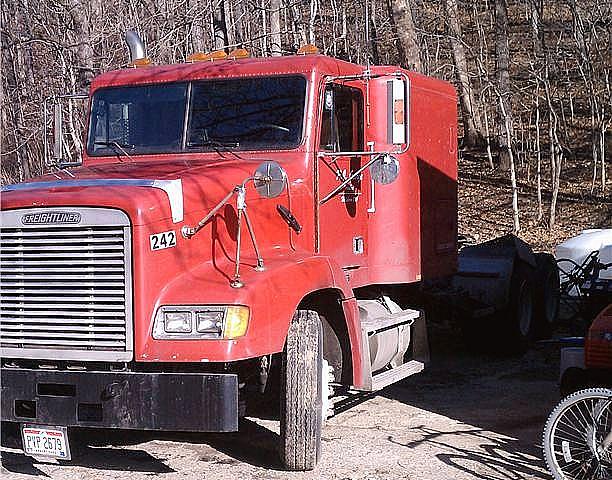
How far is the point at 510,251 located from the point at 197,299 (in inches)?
258

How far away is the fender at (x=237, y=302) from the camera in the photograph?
5.38 m

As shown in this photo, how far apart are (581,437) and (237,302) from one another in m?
2.20

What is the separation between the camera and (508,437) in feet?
23.2

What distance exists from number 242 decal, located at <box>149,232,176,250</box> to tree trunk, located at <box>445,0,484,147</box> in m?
19.7

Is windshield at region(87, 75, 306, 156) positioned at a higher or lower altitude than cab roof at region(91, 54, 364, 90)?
lower

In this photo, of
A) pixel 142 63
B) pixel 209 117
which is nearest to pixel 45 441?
pixel 209 117

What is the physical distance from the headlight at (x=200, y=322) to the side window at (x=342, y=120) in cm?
214

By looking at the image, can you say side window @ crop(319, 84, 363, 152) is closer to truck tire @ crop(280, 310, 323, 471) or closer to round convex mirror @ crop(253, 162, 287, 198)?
round convex mirror @ crop(253, 162, 287, 198)

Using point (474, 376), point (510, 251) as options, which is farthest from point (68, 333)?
point (510, 251)

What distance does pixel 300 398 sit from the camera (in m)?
5.95

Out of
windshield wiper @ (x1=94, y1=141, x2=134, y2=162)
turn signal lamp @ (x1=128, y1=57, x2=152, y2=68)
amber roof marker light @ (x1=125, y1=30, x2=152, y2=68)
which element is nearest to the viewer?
windshield wiper @ (x1=94, y1=141, x2=134, y2=162)

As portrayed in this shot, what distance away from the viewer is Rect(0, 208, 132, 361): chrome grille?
5.51 metres

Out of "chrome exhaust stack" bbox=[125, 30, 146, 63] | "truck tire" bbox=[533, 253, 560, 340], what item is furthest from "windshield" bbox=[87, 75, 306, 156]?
"truck tire" bbox=[533, 253, 560, 340]

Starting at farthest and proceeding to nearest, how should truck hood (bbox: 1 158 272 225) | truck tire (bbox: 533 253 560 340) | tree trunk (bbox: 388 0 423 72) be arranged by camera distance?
tree trunk (bbox: 388 0 423 72) < truck tire (bbox: 533 253 560 340) < truck hood (bbox: 1 158 272 225)
